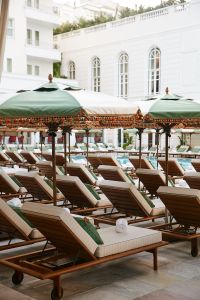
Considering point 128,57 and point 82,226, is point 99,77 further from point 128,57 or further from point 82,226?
point 82,226

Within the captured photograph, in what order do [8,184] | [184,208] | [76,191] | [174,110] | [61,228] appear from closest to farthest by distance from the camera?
[61,228], [184,208], [174,110], [76,191], [8,184]

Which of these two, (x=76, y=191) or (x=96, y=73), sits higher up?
(x=96, y=73)

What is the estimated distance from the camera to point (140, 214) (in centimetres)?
741

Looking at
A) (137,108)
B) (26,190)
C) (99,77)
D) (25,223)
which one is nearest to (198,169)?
(26,190)

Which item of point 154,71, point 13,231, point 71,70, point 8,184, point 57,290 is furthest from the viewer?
point 71,70

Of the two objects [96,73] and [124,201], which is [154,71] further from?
[124,201]

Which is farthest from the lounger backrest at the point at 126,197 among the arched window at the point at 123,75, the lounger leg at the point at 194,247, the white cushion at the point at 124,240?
the arched window at the point at 123,75

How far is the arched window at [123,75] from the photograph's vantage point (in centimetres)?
3909

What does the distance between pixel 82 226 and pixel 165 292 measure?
111 cm

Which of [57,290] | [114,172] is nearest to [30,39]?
[114,172]

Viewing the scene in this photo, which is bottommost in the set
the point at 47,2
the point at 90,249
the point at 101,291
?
the point at 101,291

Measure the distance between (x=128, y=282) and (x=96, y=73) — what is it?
121 ft

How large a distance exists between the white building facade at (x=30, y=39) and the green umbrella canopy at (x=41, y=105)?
25.6m

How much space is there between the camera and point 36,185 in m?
8.84
